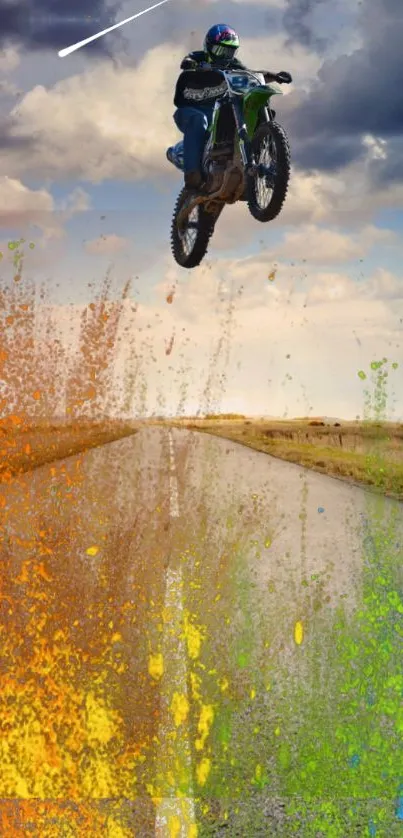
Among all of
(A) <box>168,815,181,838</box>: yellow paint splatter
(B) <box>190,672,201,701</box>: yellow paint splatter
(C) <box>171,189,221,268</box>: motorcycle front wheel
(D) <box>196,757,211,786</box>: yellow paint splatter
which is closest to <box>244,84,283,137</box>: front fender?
(C) <box>171,189,221,268</box>: motorcycle front wheel

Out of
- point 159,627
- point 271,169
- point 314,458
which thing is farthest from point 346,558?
point 314,458

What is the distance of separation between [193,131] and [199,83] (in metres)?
0.24

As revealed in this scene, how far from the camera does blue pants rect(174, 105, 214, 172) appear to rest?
390cm

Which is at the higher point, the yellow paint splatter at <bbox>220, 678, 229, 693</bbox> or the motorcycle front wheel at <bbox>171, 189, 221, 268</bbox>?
the motorcycle front wheel at <bbox>171, 189, 221, 268</bbox>

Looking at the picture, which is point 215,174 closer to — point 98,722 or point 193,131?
point 193,131

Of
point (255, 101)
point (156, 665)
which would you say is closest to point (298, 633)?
→ point (156, 665)

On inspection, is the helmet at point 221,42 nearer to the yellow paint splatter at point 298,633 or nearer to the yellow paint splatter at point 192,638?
the yellow paint splatter at point 192,638

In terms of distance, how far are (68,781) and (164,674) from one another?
6.10 feet

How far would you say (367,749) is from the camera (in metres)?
7.24

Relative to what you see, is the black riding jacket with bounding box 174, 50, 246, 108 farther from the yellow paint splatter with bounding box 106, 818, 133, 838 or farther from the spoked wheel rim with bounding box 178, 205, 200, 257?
the yellow paint splatter with bounding box 106, 818, 133, 838

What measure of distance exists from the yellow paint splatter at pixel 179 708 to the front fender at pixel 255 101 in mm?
4493

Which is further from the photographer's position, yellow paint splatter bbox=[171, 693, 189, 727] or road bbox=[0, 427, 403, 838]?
yellow paint splatter bbox=[171, 693, 189, 727]

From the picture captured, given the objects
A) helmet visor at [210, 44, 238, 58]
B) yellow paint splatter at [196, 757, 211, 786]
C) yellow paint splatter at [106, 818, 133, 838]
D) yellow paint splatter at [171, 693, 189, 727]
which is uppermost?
helmet visor at [210, 44, 238, 58]

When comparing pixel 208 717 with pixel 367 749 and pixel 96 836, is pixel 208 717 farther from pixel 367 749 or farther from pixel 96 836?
pixel 96 836
